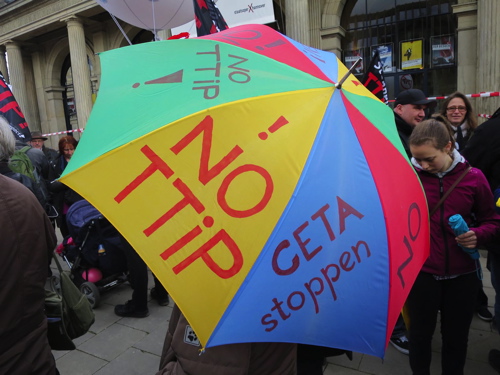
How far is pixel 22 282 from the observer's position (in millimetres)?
1553

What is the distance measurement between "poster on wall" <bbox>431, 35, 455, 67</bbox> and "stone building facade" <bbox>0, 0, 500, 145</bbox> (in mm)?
79

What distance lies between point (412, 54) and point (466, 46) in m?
1.49

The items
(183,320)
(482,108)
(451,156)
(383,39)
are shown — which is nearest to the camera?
(183,320)

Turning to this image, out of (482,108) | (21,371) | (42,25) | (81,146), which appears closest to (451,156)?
(81,146)

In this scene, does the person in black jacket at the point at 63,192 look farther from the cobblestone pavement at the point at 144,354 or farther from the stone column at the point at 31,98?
the stone column at the point at 31,98

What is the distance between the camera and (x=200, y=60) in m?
1.33

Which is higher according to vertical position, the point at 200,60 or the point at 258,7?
the point at 258,7

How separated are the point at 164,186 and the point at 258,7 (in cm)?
915

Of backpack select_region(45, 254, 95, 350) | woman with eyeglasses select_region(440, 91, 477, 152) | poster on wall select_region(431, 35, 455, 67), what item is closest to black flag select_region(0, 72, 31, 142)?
backpack select_region(45, 254, 95, 350)

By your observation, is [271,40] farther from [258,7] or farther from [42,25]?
[42,25]

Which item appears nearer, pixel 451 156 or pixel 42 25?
pixel 451 156

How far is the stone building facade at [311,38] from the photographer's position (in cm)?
908

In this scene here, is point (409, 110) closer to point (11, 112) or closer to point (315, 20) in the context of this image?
point (11, 112)

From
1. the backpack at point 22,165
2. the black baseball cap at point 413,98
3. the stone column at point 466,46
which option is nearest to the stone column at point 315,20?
the stone column at point 466,46
